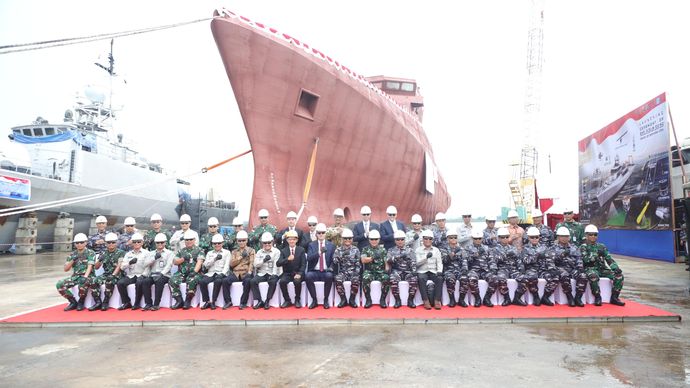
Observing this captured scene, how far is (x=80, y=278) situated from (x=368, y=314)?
478 cm

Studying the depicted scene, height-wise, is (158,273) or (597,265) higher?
(597,265)

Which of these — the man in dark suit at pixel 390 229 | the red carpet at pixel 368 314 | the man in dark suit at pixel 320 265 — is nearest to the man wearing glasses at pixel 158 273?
the red carpet at pixel 368 314

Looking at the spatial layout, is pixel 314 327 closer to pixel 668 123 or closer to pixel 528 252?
pixel 528 252

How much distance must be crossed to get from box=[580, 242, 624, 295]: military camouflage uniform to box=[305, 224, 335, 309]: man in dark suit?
420cm

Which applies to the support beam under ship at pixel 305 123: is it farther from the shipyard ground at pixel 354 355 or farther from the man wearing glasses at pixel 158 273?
the shipyard ground at pixel 354 355

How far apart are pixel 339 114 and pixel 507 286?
8.04 meters

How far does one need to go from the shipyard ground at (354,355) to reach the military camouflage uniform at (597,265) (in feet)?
3.39

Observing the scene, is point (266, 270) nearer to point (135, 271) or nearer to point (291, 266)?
point (291, 266)

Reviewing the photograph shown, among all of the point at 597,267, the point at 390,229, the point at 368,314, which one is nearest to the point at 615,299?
the point at 597,267

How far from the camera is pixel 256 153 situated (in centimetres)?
1177

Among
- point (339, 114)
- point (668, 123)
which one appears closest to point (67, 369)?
point (339, 114)

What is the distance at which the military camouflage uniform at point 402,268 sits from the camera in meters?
6.76

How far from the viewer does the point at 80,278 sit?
6867mm

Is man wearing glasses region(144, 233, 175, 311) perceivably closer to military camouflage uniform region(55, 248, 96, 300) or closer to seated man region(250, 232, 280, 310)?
military camouflage uniform region(55, 248, 96, 300)
